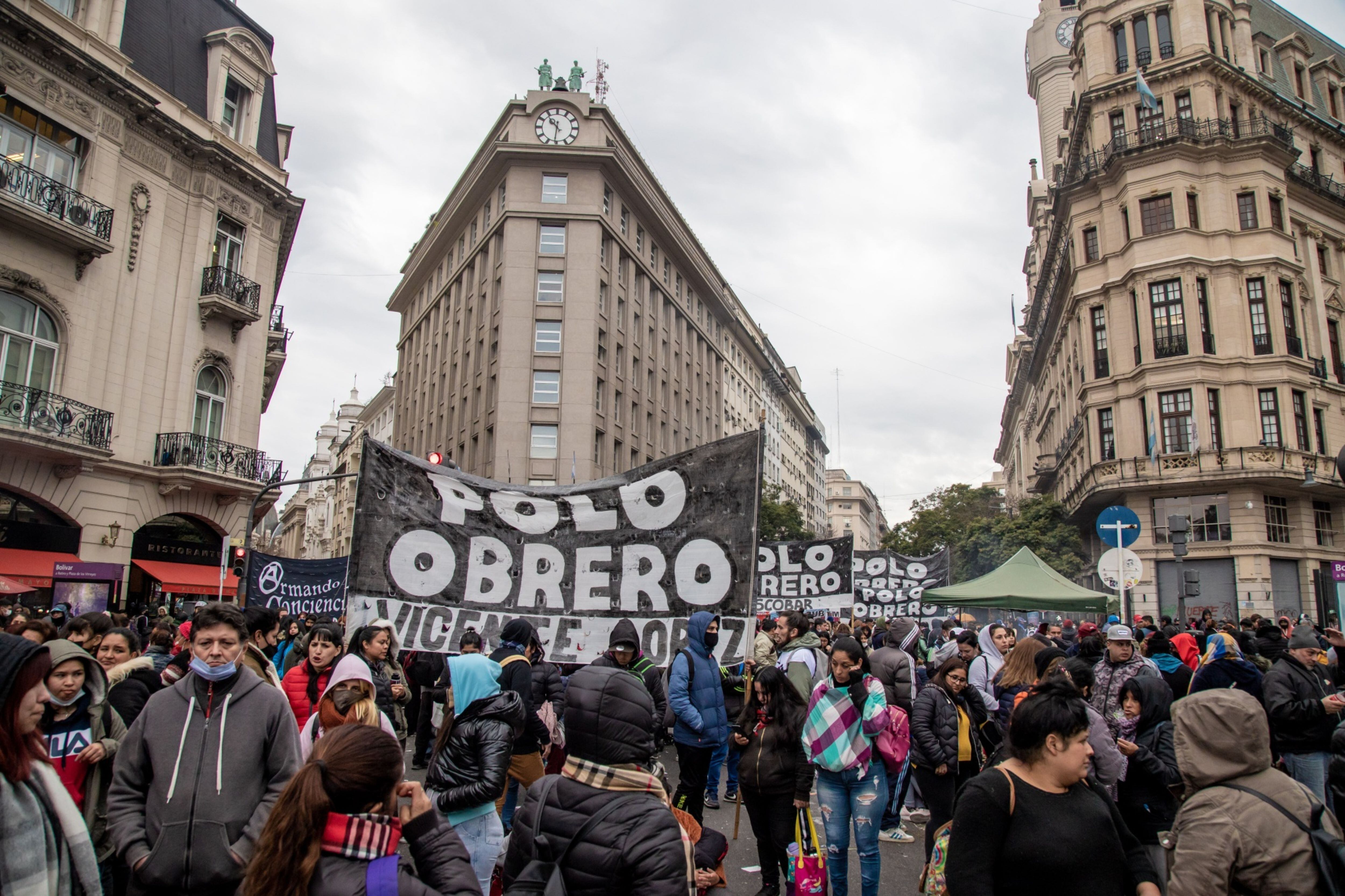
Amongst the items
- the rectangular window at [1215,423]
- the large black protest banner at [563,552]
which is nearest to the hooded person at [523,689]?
the large black protest banner at [563,552]

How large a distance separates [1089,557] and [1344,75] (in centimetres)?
2962

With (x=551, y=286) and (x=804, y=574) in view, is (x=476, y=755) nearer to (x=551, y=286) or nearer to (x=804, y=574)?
(x=804, y=574)

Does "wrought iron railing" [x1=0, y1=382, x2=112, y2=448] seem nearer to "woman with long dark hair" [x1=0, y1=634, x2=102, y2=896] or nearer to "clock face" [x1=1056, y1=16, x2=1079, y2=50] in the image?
"woman with long dark hair" [x1=0, y1=634, x2=102, y2=896]

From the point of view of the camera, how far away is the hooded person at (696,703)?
666 centimetres

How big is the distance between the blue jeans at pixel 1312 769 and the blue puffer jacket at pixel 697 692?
186 inches

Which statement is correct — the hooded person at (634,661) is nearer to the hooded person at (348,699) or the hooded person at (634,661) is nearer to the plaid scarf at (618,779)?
the hooded person at (348,699)

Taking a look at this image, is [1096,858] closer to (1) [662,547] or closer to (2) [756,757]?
(2) [756,757]

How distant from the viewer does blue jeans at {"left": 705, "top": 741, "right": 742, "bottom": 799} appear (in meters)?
8.72

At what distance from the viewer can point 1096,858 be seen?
113 inches

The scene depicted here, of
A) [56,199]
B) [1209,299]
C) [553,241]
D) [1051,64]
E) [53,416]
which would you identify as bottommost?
[53,416]

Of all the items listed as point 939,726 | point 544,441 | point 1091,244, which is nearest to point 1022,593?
point 939,726

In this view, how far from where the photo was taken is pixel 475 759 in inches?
179

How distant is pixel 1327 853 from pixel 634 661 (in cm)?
461

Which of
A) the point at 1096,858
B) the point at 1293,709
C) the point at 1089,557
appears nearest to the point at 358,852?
the point at 1096,858
